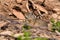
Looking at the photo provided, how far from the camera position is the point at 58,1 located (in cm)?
541

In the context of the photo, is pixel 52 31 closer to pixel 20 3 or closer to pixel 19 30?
pixel 19 30

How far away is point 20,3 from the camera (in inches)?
193

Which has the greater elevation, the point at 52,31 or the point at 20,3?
the point at 20,3

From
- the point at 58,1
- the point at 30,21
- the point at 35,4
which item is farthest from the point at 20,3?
the point at 58,1

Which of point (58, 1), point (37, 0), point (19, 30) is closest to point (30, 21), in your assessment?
point (19, 30)

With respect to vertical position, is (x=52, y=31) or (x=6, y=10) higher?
(x=6, y=10)

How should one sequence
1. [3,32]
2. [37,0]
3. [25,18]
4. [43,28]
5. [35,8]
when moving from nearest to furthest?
[3,32]
[43,28]
[25,18]
[35,8]
[37,0]

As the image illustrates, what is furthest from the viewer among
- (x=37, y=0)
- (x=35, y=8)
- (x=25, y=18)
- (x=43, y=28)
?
(x=37, y=0)

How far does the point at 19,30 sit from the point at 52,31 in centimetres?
56

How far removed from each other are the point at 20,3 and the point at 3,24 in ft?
2.87

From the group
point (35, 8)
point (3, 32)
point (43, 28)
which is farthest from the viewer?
point (35, 8)

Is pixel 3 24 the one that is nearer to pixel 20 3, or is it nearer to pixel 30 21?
pixel 30 21

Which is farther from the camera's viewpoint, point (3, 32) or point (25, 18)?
point (25, 18)

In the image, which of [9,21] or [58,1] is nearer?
[9,21]
